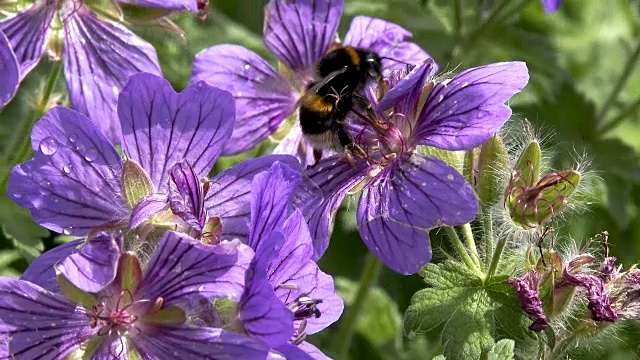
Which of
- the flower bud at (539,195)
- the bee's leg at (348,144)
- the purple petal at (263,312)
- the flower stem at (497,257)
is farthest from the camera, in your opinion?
the bee's leg at (348,144)

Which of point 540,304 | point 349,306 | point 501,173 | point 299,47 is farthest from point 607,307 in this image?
point 349,306

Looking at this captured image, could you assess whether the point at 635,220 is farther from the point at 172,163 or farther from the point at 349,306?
the point at 172,163

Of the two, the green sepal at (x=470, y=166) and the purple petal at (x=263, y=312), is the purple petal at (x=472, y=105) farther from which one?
the purple petal at (x=263, y=312)

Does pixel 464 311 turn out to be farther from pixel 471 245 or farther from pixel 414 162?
pixel 414 162

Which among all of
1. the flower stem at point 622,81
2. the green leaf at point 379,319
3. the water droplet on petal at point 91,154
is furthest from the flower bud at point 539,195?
the flower stem at point 622,81

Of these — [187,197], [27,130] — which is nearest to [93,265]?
[187,197]

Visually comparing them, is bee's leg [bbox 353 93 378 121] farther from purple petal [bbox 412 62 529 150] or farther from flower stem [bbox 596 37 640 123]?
flower stem [bbox 596 37 640 123]
